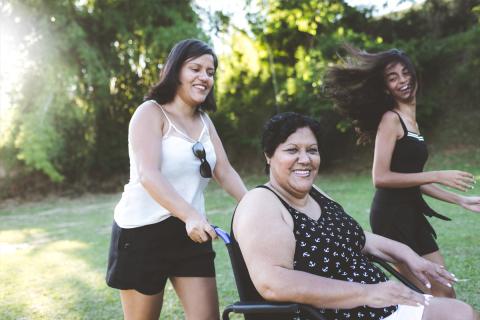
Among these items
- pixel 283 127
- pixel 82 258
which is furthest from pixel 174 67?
pixel 82 258

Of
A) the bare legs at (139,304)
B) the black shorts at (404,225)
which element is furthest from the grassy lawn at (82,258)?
the bare legs at (139,304)

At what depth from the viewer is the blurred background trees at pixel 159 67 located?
52.2 ft

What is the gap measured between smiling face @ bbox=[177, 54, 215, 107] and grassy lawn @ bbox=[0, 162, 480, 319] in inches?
96.0

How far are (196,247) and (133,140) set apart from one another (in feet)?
1.88

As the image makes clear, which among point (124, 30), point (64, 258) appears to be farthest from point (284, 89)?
point (64, 258)

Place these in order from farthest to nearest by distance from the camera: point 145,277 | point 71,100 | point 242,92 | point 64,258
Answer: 1. point 242,92
2. point 71,100
3. point 64,258
4. point 145,277

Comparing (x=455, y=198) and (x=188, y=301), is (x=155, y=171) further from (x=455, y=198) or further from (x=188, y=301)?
(x=455, y=198)

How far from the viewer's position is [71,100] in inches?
659

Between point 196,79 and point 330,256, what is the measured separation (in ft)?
3.32

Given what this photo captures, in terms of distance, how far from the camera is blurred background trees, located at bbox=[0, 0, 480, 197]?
52.2 ft

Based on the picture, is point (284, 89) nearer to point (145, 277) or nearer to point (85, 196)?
point (85, 196)

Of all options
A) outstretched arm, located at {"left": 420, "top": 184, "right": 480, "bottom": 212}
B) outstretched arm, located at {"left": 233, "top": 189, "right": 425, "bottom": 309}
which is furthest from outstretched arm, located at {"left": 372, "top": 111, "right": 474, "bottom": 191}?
outstretched arm, located at {"left": 233, "top": 189, "right": 425, "bottom": 309}

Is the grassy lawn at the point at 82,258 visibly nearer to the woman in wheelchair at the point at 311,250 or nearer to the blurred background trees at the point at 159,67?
the woman in wheelchair at the point at 311,250

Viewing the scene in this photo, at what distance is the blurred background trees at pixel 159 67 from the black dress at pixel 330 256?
Answer: 42.4 feet
